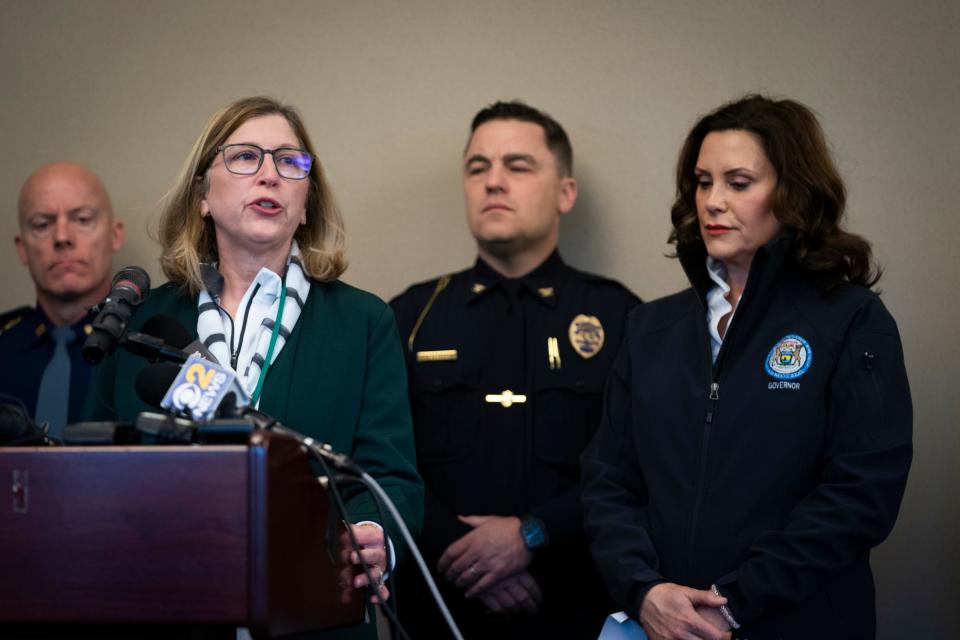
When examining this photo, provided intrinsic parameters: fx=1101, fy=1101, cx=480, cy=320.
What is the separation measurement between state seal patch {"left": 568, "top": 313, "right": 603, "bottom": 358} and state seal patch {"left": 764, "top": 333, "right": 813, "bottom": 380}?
0.85 m

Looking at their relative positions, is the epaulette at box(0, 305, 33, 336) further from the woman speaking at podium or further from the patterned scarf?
the patterned scarf

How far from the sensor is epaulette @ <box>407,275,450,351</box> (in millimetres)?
3553

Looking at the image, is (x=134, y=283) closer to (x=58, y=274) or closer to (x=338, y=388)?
(x=338, y=388)

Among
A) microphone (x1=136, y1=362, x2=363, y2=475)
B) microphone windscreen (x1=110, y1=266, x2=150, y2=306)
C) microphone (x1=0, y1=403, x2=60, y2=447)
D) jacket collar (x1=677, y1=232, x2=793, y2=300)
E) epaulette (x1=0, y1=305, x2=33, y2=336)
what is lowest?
microphone (x1=0, y1=403, x2=60, y2=447)

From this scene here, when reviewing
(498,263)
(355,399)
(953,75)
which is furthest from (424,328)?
(953,75)

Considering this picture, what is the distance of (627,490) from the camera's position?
283cm

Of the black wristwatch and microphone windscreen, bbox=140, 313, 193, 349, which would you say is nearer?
microphone windscreen, bbox=140, 313, 193, 349

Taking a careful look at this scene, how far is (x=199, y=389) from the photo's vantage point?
5.30 ft

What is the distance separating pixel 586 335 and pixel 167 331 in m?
1.80

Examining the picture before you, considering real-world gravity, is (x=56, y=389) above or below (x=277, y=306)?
below

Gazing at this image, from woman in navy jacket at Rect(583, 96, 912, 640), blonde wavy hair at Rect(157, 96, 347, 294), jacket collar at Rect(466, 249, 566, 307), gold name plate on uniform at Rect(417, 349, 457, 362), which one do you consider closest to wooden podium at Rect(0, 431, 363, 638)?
blonde wavy hair at Rect(157, 96, 347, 294)

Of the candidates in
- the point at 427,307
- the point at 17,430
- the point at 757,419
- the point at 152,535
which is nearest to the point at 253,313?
the point at 17,430

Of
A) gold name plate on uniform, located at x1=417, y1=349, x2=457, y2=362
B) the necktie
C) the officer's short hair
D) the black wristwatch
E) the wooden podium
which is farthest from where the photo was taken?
the officer's short hair

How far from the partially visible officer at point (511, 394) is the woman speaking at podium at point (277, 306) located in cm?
95
